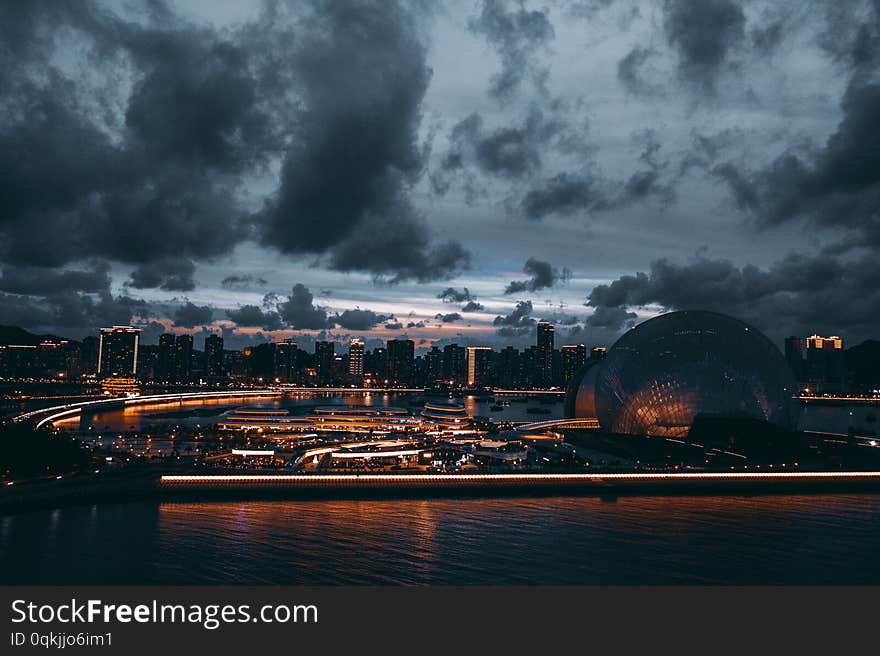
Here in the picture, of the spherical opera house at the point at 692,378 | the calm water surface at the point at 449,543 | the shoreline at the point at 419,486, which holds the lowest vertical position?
the calm water surface at the point at 449,543

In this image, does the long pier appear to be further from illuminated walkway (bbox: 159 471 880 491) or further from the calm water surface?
the calm water surface

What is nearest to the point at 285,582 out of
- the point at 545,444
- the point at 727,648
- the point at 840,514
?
the point at 727,648

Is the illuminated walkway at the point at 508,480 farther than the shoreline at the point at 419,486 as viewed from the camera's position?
Yes

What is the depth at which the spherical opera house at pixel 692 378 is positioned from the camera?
58625 millimetres

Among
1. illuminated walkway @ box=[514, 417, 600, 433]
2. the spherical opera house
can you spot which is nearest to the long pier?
the spherical opera house

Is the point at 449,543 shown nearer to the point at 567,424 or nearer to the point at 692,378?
the point at 692,378

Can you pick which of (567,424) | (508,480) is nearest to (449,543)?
(508,480)

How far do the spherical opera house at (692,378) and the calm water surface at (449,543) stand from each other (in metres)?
16.3

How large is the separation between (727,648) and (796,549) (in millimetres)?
15381

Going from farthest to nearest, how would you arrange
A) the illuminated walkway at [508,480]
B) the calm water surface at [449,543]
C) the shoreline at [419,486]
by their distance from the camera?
the illuminated walkway at [508,480]
the shoreline at [419,486]
the calm water surface at [449,543]

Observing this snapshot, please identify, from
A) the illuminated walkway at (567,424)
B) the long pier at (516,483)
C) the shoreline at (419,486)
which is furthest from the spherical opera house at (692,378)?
the illuminated walkway at (567,424)

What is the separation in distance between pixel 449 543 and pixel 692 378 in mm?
37835

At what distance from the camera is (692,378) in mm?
59281

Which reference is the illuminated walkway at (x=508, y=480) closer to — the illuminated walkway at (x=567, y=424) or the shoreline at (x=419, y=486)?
the shoreline at (x=419, y=486)
